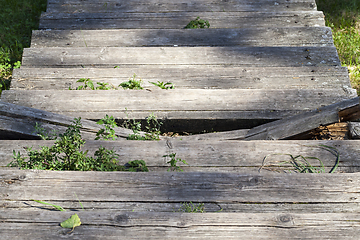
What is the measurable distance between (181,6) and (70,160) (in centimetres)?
293

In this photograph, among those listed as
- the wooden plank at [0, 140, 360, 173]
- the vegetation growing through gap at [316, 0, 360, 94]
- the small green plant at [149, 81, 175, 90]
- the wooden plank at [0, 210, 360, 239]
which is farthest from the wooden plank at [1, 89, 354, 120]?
the vegetation growing through gap at [316, 0, 360, 94]

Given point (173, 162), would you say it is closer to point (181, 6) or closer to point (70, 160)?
point (70, 160)

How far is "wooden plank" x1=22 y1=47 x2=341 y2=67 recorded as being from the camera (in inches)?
135

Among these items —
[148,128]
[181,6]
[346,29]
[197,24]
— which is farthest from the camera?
[346,29]

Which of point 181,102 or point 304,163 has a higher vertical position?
point 181,102

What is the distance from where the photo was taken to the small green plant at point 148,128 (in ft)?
8.76

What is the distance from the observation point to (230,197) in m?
1.93

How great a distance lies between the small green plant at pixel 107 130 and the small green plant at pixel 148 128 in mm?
147

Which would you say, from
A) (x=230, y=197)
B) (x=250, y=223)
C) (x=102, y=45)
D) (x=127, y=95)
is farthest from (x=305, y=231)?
(x=102, y=45)

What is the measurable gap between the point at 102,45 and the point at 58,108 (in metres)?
1.11

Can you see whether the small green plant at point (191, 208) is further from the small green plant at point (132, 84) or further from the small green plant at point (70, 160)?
the small green plant at point (132, 84)

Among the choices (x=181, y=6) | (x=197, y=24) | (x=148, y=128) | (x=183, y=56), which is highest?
(x=181, y=6)

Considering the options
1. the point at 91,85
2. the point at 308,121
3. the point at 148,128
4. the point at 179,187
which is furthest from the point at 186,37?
the point at 179,187

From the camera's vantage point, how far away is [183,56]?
11.4 ft
